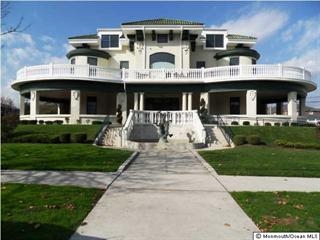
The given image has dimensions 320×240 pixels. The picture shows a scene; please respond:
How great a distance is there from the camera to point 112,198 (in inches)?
366

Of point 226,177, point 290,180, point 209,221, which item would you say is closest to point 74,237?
point 209,221

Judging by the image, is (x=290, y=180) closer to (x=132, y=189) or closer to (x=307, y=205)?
(x=307, y=205)

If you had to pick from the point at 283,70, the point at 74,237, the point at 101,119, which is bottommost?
the point at 74,237

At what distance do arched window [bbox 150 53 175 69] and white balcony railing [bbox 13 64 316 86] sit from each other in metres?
4.35

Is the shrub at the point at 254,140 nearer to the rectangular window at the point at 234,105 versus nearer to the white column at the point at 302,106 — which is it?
the rectangular window at the point at 234,105

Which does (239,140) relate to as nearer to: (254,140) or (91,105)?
(254,140)

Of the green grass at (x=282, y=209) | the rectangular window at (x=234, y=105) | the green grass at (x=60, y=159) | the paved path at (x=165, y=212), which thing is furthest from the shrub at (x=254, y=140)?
the rectangular window at (x=234, y=105)

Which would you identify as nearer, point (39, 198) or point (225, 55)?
point (39, 198)

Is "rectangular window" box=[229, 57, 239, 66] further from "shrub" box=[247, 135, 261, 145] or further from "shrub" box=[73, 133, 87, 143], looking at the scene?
"shrub" box=[73, 133, 87, 143]

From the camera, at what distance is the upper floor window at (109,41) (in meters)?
43.6

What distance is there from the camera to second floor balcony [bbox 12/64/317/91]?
3488 centimetres

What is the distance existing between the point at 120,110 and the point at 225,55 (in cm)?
1278

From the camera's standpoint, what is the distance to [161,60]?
41.8 m

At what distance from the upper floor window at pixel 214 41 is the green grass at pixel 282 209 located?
1345 inches
